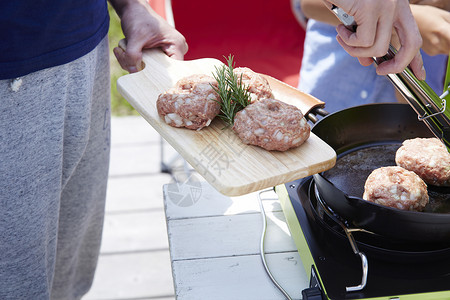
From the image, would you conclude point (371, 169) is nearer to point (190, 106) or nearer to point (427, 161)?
point (427, 161)

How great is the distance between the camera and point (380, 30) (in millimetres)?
1105

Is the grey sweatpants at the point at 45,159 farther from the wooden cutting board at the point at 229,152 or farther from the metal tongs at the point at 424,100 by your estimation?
the metal tongs at the point at 424,100

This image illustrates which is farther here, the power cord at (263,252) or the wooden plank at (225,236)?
the wooden plank at (225,236)

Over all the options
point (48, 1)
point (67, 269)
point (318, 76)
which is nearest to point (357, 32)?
point (48, 1)

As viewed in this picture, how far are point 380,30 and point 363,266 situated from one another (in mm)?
542

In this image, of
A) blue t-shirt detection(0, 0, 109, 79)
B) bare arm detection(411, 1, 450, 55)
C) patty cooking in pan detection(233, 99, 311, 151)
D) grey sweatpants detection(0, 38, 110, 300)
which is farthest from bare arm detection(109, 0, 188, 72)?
bare arm detection(411, 1, 450, 55)

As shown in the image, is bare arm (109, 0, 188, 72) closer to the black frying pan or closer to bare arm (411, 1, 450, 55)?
the black frying pan

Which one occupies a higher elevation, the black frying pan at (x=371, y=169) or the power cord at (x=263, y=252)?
the black frying pan at (x=371, y=169)

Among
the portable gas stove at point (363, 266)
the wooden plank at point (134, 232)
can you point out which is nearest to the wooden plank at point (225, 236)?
the portable gas stove at point (363, 266)

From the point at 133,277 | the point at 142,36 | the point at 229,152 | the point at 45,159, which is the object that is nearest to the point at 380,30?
the point at 229,152

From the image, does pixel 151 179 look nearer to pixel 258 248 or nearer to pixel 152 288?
pixel 152 288

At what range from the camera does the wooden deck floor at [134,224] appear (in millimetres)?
2430

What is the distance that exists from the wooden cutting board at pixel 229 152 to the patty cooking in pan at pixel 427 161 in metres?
0.28

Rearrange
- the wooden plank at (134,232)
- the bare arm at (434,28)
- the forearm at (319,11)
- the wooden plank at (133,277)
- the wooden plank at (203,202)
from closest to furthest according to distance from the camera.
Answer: the wooden plank at (203,202), the bare arm at (434,28), the forearm at (319,11), the wooden plank at (133,277), the wooden plank at (134,232)
